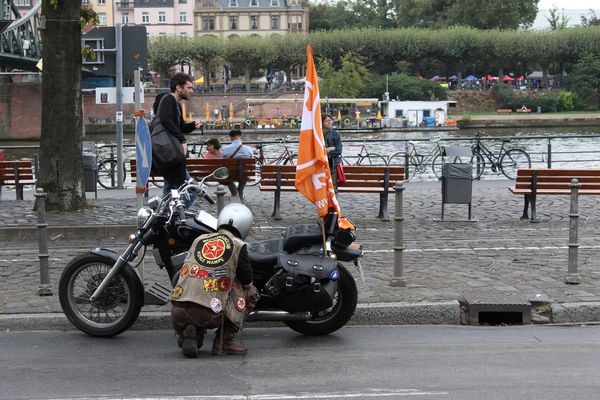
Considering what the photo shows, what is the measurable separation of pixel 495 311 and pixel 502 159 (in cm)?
1727

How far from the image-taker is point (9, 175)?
60.5 ft

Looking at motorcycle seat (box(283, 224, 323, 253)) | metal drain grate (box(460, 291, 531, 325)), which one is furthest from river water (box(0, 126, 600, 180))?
motorcycle seat (box(283, 224, 323, 253))

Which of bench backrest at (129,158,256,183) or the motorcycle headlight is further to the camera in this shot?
bench backrest at (129,158,256,183)

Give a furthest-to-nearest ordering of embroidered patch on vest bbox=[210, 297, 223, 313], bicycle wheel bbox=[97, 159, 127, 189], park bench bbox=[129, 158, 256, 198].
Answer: bicycle wheel bbox=[97, 159, 127, 189] < park bench bbox=[129, 158, 256, 198] < embroidered patch on vest bbox=[210, 297, 223, 313]

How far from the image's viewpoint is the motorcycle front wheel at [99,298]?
7.55 m

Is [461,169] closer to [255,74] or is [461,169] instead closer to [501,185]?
[501,185]

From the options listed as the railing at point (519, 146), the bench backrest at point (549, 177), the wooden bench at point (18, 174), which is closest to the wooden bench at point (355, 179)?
the bench backrest at point (549, 177)

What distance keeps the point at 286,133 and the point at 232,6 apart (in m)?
60.7

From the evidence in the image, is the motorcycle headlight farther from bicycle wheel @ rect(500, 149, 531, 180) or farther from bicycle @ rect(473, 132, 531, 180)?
bicycle wheel @ rect(500, 149, 531, 180)

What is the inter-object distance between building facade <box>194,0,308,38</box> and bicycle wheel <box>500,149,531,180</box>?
10067cm

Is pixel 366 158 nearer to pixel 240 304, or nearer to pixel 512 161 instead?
pixel 512 161

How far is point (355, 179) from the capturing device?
1552 centimetres

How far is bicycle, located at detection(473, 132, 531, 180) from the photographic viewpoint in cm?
2480

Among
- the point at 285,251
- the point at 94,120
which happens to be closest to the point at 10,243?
the point at 285,251
